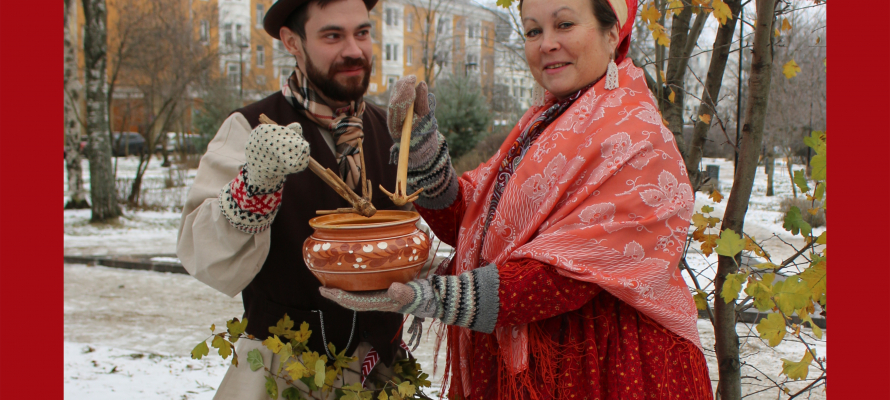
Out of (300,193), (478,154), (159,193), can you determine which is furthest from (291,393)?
(159,193)

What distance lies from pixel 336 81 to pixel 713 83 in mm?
1728

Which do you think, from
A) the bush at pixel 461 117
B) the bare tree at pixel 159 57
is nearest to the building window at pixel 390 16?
the bare tree at pixel 159 57

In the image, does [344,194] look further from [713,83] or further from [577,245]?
[713,83]

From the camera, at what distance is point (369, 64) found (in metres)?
2.15

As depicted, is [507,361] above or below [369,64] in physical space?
below

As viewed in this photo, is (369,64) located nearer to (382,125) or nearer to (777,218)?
(382,125)

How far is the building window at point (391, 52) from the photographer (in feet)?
118

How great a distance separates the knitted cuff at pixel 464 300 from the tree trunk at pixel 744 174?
126 cm

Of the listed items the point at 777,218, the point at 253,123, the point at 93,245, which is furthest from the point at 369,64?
the point at 777,218

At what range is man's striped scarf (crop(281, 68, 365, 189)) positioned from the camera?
80.2 inches

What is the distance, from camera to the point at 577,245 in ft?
4.76

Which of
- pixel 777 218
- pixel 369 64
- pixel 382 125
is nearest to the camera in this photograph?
pixel 369 64

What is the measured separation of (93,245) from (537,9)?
8592 millimetres

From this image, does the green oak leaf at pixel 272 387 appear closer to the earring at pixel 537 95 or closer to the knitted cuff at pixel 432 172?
the knitted cuff at pixel 432 172
